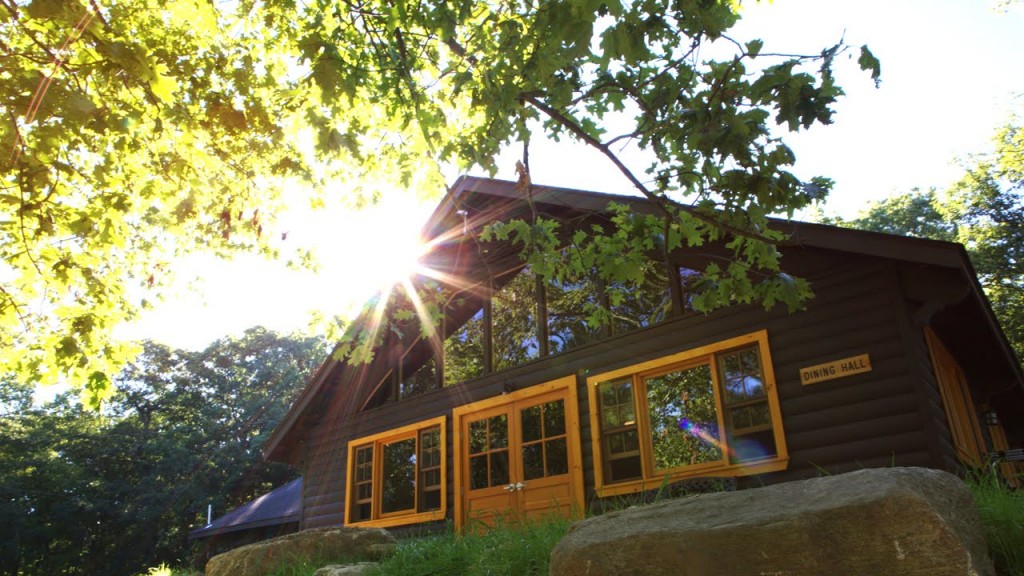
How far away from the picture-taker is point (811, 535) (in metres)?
2.88

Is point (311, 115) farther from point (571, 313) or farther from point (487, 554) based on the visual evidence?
point (571, 313)

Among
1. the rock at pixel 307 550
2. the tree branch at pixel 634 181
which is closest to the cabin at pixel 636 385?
the tree branch at pixel 634 181

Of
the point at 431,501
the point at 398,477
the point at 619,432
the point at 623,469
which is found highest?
the point at 619,432

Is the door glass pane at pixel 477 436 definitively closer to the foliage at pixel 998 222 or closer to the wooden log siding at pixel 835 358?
the wooden log siding at pixel 835 358

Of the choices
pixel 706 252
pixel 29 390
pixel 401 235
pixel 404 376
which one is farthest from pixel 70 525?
pixel 706 252

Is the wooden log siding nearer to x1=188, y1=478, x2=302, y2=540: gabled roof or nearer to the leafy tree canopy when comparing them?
the leafy tree canopy

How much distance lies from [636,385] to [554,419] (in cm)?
133

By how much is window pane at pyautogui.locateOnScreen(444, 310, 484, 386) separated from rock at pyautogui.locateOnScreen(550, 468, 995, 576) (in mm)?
7073

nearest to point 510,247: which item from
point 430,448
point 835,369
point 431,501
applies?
point 430,448

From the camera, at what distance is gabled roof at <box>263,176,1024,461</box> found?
6340 millimetres

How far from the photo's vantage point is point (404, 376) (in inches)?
465

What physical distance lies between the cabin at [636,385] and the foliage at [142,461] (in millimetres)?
20904

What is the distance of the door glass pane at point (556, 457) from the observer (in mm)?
8828

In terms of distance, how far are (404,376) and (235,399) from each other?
82.8 feet
